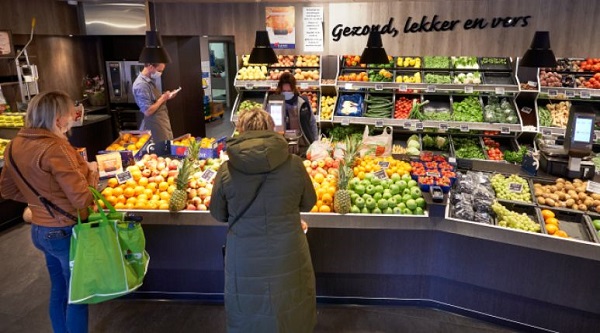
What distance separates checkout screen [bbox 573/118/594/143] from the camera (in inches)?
164

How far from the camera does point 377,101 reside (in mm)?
6816

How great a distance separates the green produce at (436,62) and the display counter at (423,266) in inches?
149

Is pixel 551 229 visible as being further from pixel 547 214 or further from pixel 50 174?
pixel 50 174

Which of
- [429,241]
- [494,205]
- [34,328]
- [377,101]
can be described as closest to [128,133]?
[34,328]

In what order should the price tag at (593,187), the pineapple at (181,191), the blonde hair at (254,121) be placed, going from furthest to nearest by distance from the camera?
the price tag at (593,187)
the pineapple at (181,191)
the blonde hair at (254,121)

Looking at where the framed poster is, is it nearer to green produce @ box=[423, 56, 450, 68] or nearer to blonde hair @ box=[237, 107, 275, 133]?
blonde hair @ box=[237, 107, 275, 133]

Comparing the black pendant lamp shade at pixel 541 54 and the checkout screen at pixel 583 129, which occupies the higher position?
the black pendant lamp shade at pixel 541 54

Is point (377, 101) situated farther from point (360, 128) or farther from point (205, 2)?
point (205, 2)

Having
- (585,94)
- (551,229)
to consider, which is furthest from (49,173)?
(585,94)

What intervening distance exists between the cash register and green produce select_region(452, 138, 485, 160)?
A: 1684 mm

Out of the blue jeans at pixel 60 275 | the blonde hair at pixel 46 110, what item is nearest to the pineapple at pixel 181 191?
the blue jeans at pixel 60 275

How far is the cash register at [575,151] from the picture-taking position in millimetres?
4168

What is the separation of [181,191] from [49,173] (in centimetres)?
119

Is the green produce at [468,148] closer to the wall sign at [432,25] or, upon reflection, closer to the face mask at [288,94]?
the wall sign at [432,25]
